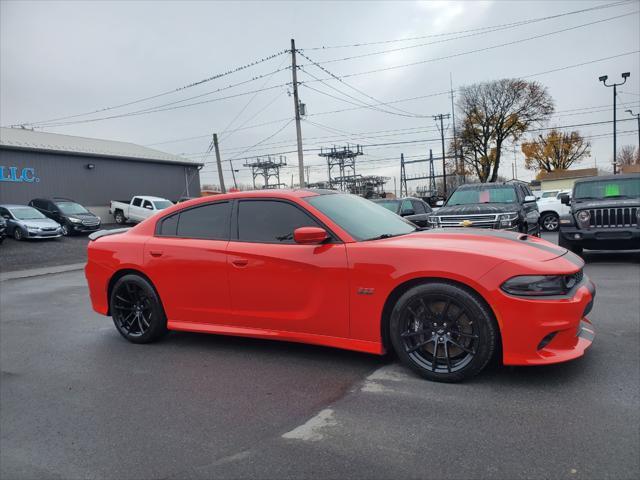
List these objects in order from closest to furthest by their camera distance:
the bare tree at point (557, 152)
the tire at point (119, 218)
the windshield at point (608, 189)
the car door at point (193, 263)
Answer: the car door at point (193, 263)
the windshield at point (608, 189)
the tire at point (119, 218)
the bare tree at point (557, 152)

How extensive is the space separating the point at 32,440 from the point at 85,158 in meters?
31.1

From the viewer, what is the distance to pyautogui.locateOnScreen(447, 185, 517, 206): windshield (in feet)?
37.4

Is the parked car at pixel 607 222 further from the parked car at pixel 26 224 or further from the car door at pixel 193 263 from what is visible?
the parked car at pixel 26 224

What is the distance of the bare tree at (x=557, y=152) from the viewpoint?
6881 cm

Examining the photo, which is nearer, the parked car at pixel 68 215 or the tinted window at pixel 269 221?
the tinted window at pixel 269 221

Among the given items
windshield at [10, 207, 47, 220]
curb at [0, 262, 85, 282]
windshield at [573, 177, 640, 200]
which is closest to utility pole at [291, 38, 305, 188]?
windshield at [10, 207, 47, 220]

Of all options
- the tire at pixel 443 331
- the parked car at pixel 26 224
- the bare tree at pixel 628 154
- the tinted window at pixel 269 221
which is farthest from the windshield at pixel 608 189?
the bare tree at pixel 628 154

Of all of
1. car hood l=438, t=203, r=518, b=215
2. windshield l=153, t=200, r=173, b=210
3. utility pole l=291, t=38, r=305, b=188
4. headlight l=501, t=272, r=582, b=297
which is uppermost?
utility pole l=291, t=38, r=305, b=188

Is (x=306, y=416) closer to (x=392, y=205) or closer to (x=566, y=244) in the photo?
(x=566, y=244)

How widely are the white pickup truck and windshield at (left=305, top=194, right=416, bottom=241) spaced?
77.2ft

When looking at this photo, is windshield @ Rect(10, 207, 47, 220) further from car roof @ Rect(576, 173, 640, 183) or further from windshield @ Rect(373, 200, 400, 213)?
car roof @ Rect(576, 173, 640, 183)

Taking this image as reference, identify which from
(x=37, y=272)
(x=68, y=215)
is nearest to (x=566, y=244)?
(x=37, y=272)

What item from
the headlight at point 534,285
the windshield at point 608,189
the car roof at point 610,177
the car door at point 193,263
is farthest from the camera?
the car roof at point 610,177

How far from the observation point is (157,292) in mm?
4855
